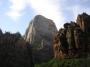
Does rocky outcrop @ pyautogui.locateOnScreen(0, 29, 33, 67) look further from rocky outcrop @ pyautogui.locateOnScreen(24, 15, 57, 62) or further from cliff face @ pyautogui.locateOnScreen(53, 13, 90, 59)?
cliff face @ pyautogui.locateOnScreen(53, 13, 90, 59)

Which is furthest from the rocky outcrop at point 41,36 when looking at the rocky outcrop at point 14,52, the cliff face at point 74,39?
the cliff face at point 74,39

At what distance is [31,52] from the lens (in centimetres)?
14088

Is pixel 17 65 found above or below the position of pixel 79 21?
below

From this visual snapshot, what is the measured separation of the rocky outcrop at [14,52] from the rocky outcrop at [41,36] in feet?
21.6

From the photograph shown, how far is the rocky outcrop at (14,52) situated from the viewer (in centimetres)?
12694

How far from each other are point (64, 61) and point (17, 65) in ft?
176

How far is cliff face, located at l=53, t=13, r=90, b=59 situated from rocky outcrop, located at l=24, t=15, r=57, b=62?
2373 inches

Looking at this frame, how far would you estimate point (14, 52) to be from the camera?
132 meters

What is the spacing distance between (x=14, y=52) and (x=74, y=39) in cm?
5544

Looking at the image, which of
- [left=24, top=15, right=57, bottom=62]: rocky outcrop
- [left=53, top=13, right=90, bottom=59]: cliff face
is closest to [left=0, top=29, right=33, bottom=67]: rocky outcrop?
[left=24, top=15, right=57, bottom=62]: rocky outcrop

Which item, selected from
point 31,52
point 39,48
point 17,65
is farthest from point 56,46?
point 39,48

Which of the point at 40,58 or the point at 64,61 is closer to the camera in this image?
the point at 64,61

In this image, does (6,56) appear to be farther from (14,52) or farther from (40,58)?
(40,58)

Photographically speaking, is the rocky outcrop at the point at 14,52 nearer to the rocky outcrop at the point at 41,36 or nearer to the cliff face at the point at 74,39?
the rocky outcrop at the point at 41,36
